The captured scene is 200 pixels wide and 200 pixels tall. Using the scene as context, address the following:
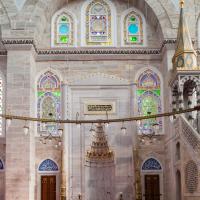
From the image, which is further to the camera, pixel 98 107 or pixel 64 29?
pixel 64 29

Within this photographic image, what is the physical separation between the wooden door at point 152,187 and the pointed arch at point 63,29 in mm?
4711

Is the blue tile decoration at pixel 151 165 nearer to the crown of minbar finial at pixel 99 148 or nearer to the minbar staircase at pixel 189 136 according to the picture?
the crown of minbar finial at pixel 99 148

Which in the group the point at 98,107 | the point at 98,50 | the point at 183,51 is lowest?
the point at 98,107

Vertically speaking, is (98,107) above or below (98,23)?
below

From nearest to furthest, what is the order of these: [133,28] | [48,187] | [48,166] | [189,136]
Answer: [189,136], [48,187], [48,166], [133,28]

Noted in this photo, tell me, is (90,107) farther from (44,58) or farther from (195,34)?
(195,34)

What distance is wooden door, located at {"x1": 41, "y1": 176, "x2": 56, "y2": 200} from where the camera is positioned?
1531cm

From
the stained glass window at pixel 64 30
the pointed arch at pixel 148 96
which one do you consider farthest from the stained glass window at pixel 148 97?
the stained glass window at pixel 64 30

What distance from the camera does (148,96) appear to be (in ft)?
52.9

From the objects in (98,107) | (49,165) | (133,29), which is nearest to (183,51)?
(133,29)

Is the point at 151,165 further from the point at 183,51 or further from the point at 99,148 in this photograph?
the point at 183,51

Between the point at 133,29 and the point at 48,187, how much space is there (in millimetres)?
5540

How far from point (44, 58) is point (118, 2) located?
3.01m

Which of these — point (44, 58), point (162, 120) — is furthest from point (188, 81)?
point (44, 58)
